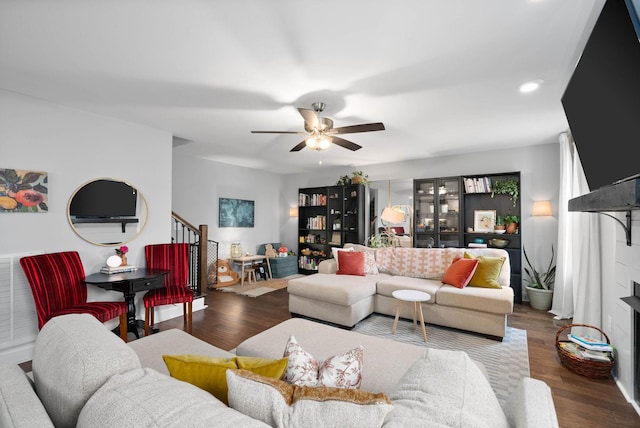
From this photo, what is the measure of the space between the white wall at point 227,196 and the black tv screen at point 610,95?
529 cm

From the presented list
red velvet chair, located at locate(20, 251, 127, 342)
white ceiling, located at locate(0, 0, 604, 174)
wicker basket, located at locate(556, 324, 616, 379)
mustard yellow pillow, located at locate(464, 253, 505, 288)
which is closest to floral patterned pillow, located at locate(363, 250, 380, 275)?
mustard yellow pillow, located at locate(464, 253, 505, 288)

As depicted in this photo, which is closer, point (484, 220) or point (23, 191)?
point (23, 191)

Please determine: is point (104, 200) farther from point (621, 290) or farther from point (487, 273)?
point (621, 290)

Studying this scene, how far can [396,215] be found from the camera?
207 inches

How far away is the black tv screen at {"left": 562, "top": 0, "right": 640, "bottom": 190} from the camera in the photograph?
1.19 meters

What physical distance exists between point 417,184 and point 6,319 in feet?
18.9

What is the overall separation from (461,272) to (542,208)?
2115 millimetres

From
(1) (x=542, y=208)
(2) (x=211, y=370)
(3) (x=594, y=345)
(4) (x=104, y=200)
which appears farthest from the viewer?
(1) (x=542, y=208)

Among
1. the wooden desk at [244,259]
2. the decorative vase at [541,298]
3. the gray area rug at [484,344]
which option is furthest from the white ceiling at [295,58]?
the wooden desk at [244,259]

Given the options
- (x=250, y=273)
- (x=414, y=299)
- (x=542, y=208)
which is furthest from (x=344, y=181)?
(x=414, y=299)

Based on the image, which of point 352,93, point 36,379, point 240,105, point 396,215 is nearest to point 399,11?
point 352,93

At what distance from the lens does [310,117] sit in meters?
2.76

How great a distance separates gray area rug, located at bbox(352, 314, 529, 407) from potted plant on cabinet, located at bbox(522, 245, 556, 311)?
1176 mm

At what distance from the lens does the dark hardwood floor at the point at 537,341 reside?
6.50ft
